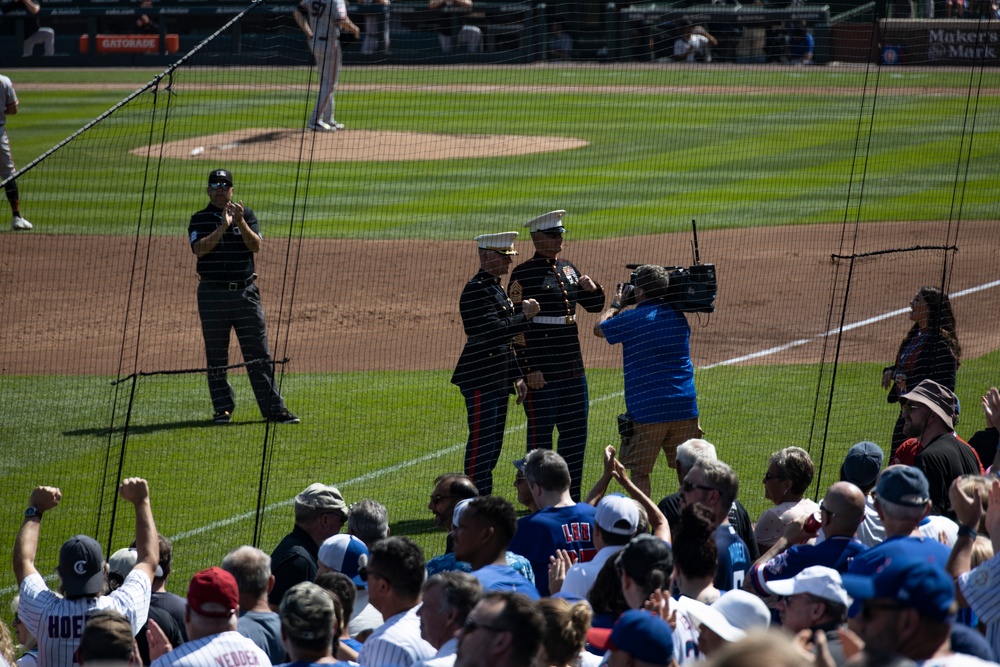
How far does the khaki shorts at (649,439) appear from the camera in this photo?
7488mm

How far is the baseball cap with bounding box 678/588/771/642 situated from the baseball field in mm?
3158

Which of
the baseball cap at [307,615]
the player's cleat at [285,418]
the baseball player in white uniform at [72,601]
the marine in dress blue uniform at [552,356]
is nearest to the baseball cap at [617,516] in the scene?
the baseball cap at [307,615]

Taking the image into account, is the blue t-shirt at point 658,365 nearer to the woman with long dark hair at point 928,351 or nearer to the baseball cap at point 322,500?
the woman with long dark hair at point 928,351

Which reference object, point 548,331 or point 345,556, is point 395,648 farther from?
point 548,331

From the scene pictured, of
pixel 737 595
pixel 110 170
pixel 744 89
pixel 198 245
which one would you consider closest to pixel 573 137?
pixel 744 89

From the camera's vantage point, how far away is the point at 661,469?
29.0ft

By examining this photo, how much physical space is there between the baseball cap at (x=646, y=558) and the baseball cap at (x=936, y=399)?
2871 millimetres

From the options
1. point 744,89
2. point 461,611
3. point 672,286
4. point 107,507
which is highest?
point 744,89

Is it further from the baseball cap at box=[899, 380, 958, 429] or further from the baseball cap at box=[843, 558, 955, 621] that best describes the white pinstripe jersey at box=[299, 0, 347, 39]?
the baseball cap at box=[843, 558, 955, 621]

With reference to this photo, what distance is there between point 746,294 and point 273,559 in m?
9.39

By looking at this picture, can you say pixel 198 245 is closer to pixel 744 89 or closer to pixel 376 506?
pixel 376 506

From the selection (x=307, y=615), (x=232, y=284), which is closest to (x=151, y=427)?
(x=232, y=284)

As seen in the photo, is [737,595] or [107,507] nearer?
[737,595]

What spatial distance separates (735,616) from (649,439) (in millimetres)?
3786
